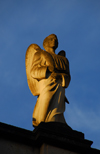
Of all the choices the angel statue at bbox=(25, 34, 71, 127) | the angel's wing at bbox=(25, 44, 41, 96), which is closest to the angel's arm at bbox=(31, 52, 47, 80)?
the angel statue at bbox=(25, 34, 71, 127)

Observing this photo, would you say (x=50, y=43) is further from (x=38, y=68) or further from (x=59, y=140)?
(x=59, y=140)

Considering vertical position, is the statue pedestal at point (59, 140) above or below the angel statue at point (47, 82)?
below

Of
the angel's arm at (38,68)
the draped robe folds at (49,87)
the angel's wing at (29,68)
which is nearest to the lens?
the draped robe folds at (49,87)

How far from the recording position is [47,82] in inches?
467

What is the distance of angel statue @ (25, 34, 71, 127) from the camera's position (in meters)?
11.3

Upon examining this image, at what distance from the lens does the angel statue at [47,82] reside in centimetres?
1134

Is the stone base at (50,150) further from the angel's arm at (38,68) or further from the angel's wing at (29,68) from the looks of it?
the angel's arm at (38,68)

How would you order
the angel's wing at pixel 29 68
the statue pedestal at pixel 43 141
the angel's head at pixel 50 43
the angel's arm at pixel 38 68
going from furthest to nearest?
the angel's head at pixel 50 43
the angel's wing at pixel 29 68
the angel's arm at pixel 38 68
the statue pedestal at pixel 43 141

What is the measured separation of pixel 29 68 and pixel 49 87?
51.6 inches

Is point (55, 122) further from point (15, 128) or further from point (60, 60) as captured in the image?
point (60, 60)

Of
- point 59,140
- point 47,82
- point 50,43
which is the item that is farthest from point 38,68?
point 59,140

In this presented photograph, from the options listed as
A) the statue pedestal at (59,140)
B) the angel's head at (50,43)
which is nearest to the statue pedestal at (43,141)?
the statue pedestal at (59,140)

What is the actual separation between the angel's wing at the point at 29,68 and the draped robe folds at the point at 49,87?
0.19 m

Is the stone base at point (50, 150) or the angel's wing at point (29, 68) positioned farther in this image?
the angel's wing at point (29, 68)
